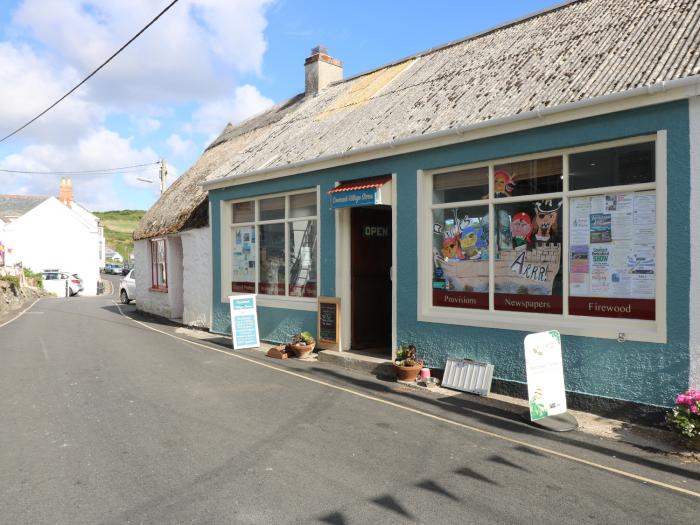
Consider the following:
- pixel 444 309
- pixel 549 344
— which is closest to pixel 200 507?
pixel 549 344

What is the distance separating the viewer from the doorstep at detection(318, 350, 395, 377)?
8922 mm

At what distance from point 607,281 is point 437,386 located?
282 centimetres

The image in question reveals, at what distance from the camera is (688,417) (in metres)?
5.58

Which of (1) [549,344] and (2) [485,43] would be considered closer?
(1) [549,344]

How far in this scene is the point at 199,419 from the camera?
6.34m

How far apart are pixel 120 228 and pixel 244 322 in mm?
124899

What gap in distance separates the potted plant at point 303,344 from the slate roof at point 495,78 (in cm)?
351

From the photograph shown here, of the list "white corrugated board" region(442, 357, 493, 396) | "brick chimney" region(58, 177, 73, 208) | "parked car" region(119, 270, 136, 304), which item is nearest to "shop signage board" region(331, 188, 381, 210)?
"white corrugated board" region(442, 357, 493, 396)

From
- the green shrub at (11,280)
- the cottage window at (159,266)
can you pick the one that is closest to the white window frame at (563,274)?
the cottage window at (159,266)

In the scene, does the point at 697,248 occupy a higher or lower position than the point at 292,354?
higher

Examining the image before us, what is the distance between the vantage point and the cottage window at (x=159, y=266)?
17.9m

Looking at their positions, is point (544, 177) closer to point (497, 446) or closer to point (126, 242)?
point (497, 446)

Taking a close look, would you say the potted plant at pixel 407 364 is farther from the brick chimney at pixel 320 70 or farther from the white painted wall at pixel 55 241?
the white painted wall at pixel 55 241

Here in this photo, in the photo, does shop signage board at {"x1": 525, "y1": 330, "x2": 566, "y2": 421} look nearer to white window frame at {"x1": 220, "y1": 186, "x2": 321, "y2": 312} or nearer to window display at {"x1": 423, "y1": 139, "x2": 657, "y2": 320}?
window display at {"x1": 423, "y1": 139, "x2": 657, "y2": 320}
